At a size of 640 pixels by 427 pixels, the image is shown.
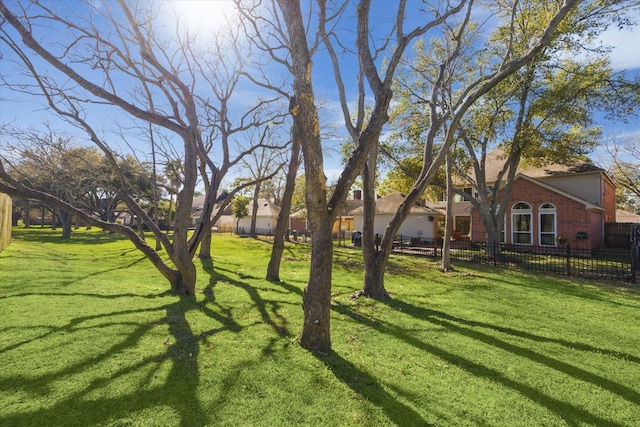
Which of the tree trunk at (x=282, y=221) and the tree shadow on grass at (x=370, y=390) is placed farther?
the tree trunk at (x=282, y=221)

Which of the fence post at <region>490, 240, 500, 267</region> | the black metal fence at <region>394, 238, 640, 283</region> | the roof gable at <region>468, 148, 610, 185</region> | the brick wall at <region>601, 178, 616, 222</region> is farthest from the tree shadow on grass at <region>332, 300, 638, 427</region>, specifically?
the brick wall at <region>601, 178, 616, 222</region>

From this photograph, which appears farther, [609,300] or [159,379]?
[609,300]

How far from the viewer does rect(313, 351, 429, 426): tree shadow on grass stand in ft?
9.38

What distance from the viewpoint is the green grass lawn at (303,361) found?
290cm

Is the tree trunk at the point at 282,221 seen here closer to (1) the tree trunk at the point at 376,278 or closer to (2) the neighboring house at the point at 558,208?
(1) the tree trunk at the point at 376,278

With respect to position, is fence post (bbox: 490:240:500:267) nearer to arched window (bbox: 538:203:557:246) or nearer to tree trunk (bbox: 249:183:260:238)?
arched window (bbox: 538:203:557:246)

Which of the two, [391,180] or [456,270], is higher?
[391,180]

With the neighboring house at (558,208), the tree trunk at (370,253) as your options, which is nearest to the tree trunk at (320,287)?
the tree trunk at (370,253)

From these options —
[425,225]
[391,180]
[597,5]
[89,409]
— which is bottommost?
[89,409]

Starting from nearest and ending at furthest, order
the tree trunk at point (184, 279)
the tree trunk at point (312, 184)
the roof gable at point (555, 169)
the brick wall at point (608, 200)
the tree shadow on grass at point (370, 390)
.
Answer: the tree shadow on grass at point (370, 390) → the tree trunk at point (312, 184) → the tree trunk at point (184, 279) → the roof gable at point (555, 169) → the brick wall at point (608, 200)

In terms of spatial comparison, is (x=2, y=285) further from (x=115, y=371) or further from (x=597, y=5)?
(x=597, y=5)

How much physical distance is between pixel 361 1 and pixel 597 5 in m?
11.1

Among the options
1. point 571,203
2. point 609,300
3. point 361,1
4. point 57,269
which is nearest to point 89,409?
point 361,1

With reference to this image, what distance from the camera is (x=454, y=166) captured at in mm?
15852
